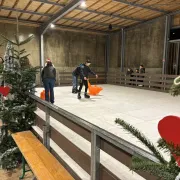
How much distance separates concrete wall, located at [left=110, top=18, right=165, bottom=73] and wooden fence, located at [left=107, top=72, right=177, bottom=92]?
793mm

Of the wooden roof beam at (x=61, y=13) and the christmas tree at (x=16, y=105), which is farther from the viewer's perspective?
the wooden roof beam at (x=61, y=13)

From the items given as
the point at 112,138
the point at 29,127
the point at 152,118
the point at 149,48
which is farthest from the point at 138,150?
the point at 149,48

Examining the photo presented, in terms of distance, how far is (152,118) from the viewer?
4.61 meters

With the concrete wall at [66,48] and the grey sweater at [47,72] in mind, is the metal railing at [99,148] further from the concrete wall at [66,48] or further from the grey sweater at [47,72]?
the concrete wall at [66,48]

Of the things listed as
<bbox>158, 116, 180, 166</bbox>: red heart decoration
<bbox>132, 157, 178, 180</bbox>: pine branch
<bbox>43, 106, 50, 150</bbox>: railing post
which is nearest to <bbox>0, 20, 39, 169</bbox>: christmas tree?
<bbox>43, 106, 50, 150</bbox>: railing post

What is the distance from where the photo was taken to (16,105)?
11.6 feet

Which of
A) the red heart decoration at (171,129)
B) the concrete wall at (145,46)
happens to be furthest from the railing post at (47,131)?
the concrete wall at (145,46)

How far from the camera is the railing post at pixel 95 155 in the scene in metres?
1.48

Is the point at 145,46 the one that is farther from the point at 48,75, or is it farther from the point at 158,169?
the point at 158,169

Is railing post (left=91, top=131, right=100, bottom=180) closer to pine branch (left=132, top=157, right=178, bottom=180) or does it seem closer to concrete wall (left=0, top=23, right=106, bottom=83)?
pine branch (left=132, top=157, right=178, bottom=180)

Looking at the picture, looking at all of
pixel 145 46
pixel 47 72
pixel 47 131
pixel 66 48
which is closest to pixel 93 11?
pixel 145 46

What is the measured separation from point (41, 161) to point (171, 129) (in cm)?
202

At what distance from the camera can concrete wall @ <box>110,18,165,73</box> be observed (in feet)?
36.4

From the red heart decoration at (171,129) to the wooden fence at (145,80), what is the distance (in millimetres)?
9471
